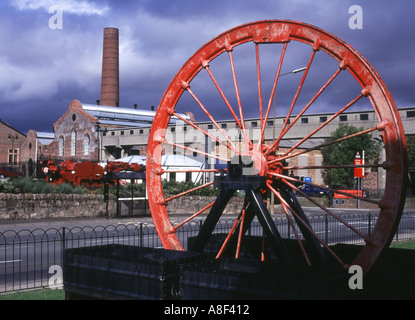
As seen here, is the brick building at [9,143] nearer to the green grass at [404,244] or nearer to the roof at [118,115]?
the roof at [118,115]

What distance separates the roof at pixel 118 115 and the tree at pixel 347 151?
25.9 meters

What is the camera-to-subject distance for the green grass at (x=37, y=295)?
822cm

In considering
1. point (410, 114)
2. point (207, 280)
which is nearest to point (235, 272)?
point (207, 280)

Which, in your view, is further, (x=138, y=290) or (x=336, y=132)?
(x=336, y=132)

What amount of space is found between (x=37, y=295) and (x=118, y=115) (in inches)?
2562

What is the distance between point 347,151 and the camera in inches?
1892

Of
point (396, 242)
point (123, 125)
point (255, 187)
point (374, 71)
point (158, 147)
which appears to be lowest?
point (396, 242)

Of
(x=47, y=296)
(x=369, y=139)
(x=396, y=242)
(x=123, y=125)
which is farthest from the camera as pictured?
(x=123, y=125)

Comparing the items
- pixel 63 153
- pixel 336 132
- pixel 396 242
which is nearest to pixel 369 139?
pixel 336 132

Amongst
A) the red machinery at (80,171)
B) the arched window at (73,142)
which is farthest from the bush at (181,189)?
the arched window at (73,142)
